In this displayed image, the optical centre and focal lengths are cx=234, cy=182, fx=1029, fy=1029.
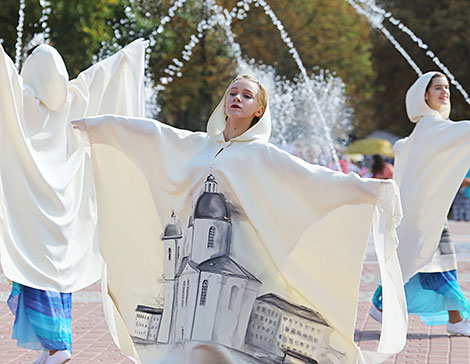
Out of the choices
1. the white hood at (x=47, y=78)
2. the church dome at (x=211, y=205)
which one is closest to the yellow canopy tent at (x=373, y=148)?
the white hood at (x=47, y=78)

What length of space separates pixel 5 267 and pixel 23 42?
79.3ft

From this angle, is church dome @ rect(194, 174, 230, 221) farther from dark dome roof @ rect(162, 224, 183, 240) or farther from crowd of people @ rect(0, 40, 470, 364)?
dark dome roof @ rect(162, 224, 183, 240)

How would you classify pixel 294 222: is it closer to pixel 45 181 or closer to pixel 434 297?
pixel 45 181

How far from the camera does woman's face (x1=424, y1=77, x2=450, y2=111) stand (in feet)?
26.2

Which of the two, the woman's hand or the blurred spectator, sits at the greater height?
the woman's hand

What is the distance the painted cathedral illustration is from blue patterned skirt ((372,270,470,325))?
3.03 m

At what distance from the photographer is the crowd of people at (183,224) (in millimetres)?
4836

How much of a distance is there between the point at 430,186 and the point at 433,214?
0.22m

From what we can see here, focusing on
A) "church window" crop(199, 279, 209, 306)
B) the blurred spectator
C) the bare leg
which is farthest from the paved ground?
the blurred spectator

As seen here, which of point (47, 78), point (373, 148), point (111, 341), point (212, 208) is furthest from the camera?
point (373, 148)

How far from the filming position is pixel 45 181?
20.8 ft

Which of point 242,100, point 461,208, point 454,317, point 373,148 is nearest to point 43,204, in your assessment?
point 242,100

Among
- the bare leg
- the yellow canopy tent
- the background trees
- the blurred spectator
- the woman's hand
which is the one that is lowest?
the blurred spectator

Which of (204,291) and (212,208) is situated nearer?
(204,291)
